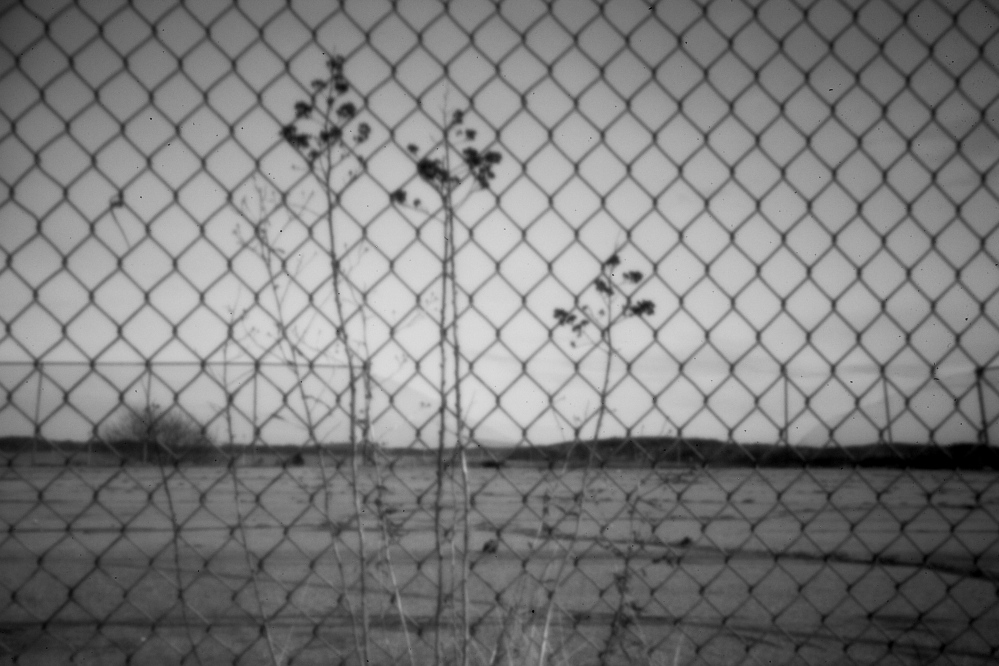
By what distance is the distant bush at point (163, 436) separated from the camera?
199cm

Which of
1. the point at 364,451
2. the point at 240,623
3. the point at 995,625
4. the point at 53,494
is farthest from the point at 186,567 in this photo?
the point at 53,494

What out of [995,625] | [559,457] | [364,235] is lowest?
[995,625]

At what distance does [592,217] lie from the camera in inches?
75.1

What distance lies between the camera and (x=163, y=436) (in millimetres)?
2463

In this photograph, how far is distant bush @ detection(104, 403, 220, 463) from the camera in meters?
1.99

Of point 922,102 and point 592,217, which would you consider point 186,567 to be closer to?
point 592,217

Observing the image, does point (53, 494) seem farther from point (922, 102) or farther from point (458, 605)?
point (922, 102)

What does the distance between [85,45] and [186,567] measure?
3.63m

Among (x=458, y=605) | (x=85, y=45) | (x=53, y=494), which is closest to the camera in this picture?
(x=85, y=45)

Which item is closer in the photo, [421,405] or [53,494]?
[421,405]

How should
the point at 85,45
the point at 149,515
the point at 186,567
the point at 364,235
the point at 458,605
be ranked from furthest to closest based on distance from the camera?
1. the point at 149,515
2. the point at 186,567
3. the point at 458,605
4. the point at 364,235
5. the point at 85,45

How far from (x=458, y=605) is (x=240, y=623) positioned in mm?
1006

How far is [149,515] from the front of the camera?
7844 mm

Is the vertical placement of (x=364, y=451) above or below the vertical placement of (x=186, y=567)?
above
